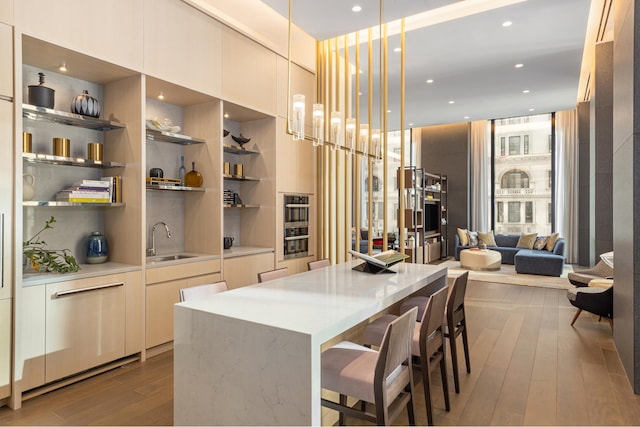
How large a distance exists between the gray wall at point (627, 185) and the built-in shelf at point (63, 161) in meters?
4.07

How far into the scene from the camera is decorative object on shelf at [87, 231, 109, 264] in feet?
11.1

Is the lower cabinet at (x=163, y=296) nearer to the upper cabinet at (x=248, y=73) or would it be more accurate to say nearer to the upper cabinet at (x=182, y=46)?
the upper cabinet at (x=182, y=46)

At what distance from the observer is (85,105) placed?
322cm

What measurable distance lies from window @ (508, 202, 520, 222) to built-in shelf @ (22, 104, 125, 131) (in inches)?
376

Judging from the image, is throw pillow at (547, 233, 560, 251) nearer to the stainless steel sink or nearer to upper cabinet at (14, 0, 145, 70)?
the stainless steel sink

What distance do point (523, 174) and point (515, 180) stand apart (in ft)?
0.77

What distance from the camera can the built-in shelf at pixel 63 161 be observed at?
9.18 ft

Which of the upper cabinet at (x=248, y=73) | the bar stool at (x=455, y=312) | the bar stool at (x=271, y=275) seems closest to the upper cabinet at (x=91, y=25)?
the upper cabinet at (x=248, y=73)

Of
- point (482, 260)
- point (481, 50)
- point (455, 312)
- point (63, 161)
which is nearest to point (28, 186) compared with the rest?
point (63, 161)

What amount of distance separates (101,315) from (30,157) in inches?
50.7

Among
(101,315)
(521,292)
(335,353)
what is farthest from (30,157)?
(521,292)

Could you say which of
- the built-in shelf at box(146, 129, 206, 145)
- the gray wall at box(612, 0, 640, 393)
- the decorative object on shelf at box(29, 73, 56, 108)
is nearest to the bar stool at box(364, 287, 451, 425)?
the gray wall at box(612, 0, 640, 393)

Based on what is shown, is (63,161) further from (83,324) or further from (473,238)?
(473,238)

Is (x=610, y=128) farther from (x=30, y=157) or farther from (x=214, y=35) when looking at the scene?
(x=30, y=157)
